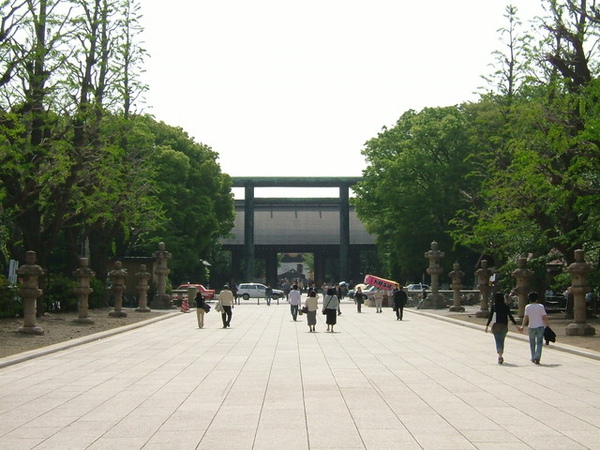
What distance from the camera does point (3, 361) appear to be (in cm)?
1778

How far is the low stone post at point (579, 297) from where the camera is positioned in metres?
26.2

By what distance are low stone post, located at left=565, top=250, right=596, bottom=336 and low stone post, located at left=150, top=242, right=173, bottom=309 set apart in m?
27.8

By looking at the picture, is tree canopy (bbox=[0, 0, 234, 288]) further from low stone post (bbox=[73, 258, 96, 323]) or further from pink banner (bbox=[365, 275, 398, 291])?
pink banner (bbox=[365, 275, 398, 291])

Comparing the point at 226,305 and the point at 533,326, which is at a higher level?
the point at 226,305

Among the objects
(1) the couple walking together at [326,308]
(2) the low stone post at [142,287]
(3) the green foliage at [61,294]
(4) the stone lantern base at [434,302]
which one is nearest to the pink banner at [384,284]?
(4) the stone lantern base at [434,302]

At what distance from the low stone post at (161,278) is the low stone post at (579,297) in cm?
2784

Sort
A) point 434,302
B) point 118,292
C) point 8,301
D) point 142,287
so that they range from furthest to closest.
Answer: point 434,302 < point 142,287 < point 118,292 < point 8,301

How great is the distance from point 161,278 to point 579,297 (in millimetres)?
28781

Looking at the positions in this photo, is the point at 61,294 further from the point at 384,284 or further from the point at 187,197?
the point at 384,284

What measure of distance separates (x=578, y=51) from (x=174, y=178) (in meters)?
32.9

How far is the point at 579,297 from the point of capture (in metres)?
26.5

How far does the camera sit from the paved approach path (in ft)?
31.0

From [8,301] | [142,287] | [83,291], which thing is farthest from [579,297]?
[142,287]

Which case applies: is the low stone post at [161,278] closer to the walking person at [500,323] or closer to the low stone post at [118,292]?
the low stone post at [118,292]
